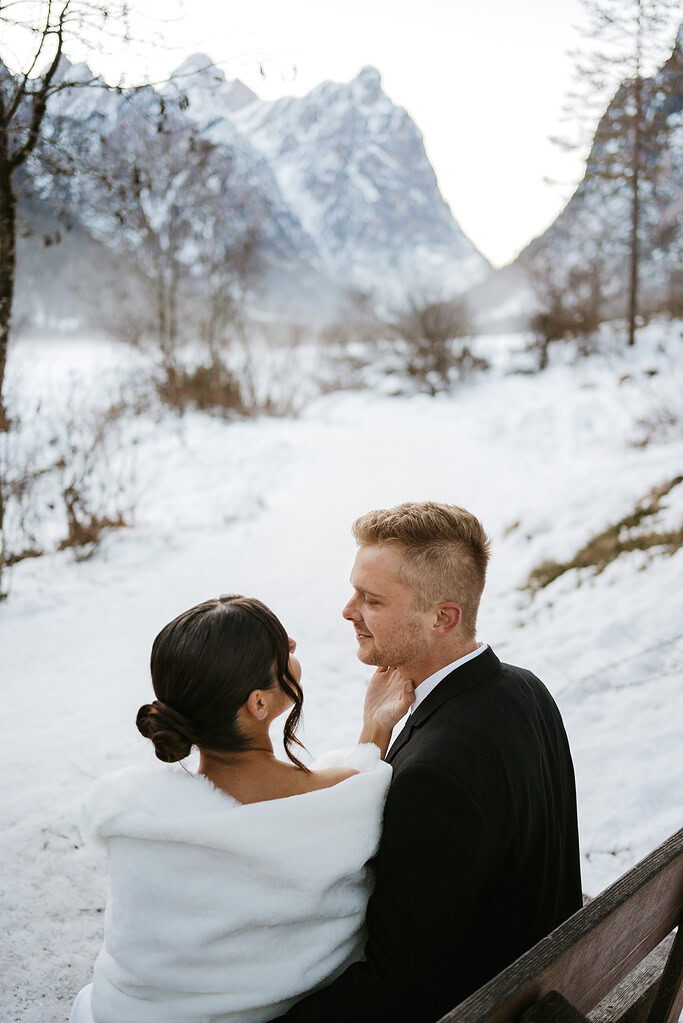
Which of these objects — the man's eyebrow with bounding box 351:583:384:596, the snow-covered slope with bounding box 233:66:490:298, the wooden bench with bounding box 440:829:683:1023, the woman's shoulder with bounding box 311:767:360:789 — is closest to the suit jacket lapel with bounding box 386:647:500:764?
the woman's shoulder with bounding box 311:767:360:789

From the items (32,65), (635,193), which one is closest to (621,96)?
(635,193)

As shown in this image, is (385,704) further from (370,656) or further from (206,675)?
(206,675)

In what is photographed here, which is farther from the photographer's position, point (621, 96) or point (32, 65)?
point (621, 96)

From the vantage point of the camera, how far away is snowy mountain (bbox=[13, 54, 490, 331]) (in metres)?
3.98

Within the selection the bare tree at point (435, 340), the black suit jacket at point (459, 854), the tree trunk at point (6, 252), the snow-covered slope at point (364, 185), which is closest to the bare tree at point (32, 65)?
the tree trunk at point (6, 252)

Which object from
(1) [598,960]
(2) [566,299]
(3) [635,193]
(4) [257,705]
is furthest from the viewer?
(2) [566,299]

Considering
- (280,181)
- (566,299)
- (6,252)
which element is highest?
(280,181)

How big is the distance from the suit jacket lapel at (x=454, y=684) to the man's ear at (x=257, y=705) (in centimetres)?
30

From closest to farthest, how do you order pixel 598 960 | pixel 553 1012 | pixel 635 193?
pixel 553 1012 → pixel 598 960 → pixel 635 193

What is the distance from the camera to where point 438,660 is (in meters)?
1.49

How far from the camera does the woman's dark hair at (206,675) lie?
1251 mm

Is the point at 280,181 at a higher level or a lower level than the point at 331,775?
higher

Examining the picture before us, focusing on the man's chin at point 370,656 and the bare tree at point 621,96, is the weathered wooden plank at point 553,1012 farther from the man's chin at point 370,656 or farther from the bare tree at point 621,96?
the bare tree at point 621,96

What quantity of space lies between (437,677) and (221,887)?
1.73 ft
